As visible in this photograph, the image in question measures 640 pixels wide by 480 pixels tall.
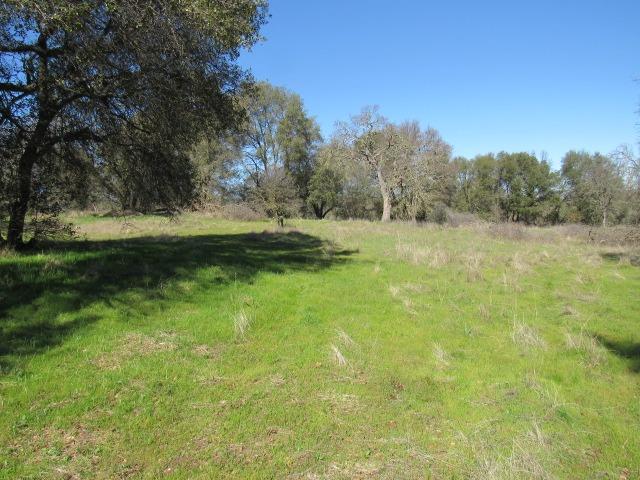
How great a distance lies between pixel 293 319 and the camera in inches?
348

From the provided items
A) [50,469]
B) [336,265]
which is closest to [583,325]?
[336,265]

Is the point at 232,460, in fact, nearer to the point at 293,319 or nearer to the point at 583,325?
the point at 293,319

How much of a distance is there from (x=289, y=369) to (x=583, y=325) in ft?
21.5

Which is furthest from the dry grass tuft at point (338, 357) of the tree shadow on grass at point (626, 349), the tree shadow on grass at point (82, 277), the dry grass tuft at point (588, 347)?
the tree shadow on grass at point (626, 349)

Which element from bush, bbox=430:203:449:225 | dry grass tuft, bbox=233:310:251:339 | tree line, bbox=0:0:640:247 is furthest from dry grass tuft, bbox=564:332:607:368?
bush, bbox=430:203:449:225

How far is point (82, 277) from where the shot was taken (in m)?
8.93

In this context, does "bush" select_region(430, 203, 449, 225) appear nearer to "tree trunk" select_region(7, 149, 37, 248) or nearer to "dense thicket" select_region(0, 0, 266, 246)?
"dense thicket" select_region(0, 0, 266, 246)

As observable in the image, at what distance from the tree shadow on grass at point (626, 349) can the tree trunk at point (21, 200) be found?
12999mm

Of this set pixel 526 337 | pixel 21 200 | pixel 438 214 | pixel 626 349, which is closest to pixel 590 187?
pixel 438 214

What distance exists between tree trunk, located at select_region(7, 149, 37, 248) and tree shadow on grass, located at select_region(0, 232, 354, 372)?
0.79m

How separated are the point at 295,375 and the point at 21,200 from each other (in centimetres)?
851

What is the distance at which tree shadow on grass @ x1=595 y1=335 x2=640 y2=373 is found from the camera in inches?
291

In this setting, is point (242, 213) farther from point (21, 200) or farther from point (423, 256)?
point (21, 200)

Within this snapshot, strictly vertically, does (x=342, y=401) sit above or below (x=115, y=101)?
below
